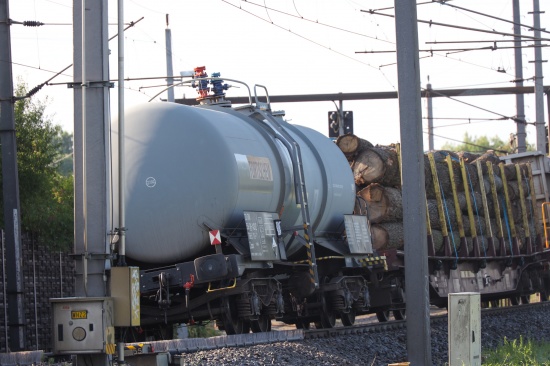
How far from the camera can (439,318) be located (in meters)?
20.5

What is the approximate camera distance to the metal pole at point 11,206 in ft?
52.9

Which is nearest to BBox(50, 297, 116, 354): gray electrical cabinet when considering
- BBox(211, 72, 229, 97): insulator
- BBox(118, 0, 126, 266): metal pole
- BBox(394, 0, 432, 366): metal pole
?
BBox(118, 0, 126, 266): metal pole

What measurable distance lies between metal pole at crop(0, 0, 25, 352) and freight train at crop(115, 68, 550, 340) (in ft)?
6.69

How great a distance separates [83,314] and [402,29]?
6354 mm

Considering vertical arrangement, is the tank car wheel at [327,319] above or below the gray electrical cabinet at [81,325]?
below

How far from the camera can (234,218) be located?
14.6 meters

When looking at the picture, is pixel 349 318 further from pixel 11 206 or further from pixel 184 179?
pixel 11 206

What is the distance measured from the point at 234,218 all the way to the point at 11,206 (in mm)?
4062

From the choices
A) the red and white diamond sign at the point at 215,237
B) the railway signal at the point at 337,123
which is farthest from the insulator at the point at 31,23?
the railway signal at the point at 337,123

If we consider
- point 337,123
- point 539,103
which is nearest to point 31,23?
point 337,123

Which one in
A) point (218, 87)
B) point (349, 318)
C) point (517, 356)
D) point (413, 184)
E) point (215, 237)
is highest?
point (218, 87)

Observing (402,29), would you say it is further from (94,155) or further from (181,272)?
(94,155)

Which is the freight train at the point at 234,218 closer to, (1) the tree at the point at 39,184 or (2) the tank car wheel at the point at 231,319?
(2) the tank car wheel at the point at 231,319

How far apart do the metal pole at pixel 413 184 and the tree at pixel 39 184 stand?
783 centimetres
